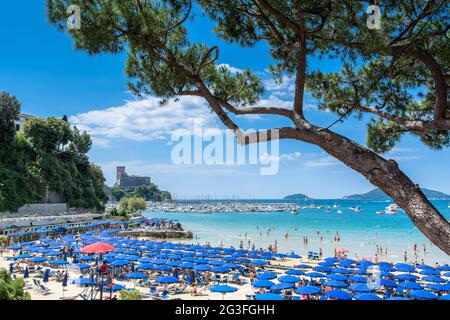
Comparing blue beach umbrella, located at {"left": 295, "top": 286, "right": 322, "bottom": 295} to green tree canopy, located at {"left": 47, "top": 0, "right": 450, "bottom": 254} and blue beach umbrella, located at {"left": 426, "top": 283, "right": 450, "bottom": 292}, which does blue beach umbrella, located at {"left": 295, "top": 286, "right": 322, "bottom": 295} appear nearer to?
blue beach umbrella, located at {"left": 426, "top": 283, "right": 450, "bottom": 292}

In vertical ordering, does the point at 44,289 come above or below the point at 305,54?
below

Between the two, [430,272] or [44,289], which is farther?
[430,272]

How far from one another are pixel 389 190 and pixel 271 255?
69.8 ft

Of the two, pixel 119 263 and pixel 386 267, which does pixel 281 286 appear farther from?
pixel 386 267

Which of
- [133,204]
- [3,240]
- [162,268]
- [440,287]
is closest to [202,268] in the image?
[162,268]

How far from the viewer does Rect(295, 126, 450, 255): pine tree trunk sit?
374 centimetres

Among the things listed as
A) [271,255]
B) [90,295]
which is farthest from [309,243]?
[90,295]

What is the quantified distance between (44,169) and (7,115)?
30.2ft

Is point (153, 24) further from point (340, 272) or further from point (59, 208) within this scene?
point (59, 208)

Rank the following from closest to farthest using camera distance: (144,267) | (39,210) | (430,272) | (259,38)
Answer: (259,38) → (144,267) → (430,272) → (39,210)

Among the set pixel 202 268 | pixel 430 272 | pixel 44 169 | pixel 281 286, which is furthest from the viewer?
pixel 44 169

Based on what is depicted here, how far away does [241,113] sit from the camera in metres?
5.65

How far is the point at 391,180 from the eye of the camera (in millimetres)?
4008

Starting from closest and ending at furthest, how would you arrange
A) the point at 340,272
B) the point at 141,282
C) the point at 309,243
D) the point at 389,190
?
1. the point at 389,190
2. the point at 141,282
3. the point at 340,272
4. the point at 309,243
